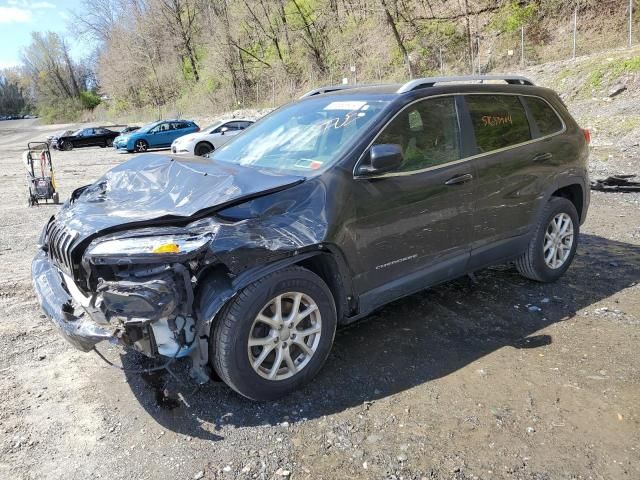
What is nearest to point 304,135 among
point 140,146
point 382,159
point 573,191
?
point 382,159

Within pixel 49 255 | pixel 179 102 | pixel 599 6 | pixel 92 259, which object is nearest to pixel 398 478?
pixel 92 259

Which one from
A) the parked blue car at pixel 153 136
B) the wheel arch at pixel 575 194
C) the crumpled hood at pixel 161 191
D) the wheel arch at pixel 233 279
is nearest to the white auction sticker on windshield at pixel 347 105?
the crumpled hood at pixel 161 191

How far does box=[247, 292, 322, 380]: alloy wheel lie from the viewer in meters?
3.12

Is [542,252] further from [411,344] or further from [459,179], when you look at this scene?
[411,344]

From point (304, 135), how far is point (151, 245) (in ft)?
5.40

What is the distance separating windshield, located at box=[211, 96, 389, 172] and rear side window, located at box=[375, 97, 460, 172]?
0.18 metres

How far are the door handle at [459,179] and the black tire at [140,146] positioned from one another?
24.4 m

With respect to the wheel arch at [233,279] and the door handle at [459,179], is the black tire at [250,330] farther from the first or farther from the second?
the door handle at [459,179]

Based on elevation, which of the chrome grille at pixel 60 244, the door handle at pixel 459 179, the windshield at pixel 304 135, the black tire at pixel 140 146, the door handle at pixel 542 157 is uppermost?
the windshield at pixel 304 135

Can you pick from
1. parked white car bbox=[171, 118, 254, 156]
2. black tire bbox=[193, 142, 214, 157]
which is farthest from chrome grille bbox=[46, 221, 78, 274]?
black tire bbox=[193, 142, 214, 157]

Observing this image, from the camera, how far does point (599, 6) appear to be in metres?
23.3

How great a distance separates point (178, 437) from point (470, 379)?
1.87m

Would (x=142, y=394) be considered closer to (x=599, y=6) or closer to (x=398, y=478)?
(x=398, y=478)

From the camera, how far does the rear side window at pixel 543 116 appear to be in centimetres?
481
